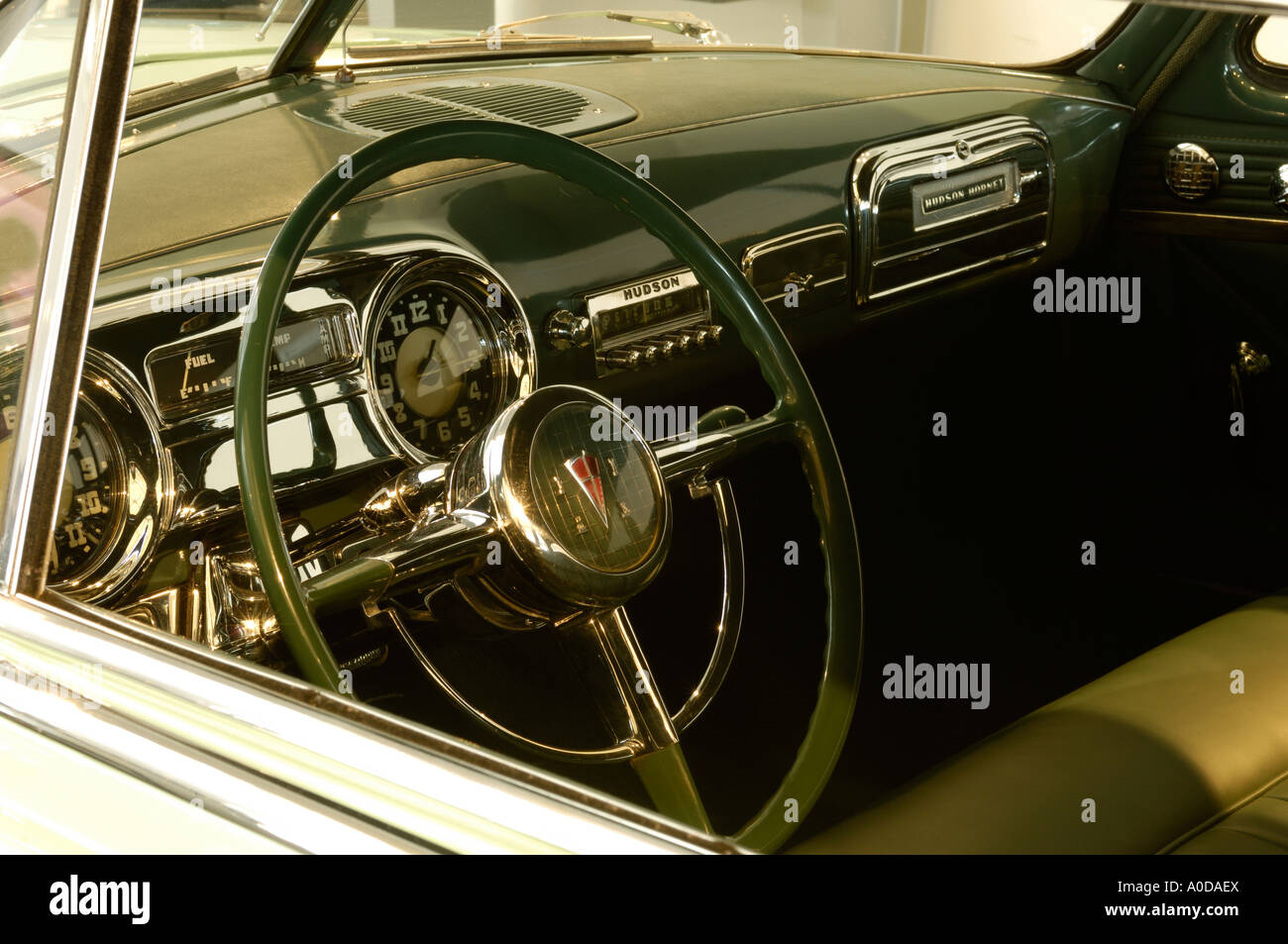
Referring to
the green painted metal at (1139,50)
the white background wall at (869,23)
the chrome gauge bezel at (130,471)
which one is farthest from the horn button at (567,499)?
the green painted metal at (1139,50)

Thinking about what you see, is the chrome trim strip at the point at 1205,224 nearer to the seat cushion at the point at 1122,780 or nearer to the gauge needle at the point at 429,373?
the seat cushion at the point at 1122,780

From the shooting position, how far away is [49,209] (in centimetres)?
85

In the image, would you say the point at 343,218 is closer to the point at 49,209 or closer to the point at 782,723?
the point at 49,209

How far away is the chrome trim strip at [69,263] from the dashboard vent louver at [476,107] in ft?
2.71

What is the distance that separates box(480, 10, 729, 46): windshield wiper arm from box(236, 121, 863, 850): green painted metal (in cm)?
114

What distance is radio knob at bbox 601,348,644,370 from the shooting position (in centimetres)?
166

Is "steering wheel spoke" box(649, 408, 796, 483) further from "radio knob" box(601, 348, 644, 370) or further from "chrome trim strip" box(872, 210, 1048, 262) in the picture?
"chrome trim strip" box(872, 210, 1048, 262)

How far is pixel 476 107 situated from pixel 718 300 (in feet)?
2.08

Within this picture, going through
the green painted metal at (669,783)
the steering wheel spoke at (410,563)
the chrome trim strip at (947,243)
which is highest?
the chrome trim strip at (947,243)

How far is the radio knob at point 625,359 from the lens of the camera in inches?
65.5

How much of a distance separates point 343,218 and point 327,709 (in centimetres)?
76

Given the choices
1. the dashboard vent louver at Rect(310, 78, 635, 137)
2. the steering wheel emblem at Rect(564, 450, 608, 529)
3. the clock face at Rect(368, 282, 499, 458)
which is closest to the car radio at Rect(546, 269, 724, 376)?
the clock face at Rect(368, 282, 499, 458)

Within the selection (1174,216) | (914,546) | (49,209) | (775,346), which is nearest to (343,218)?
(775,346)

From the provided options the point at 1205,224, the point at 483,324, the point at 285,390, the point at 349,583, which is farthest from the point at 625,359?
the point at 1205,224
